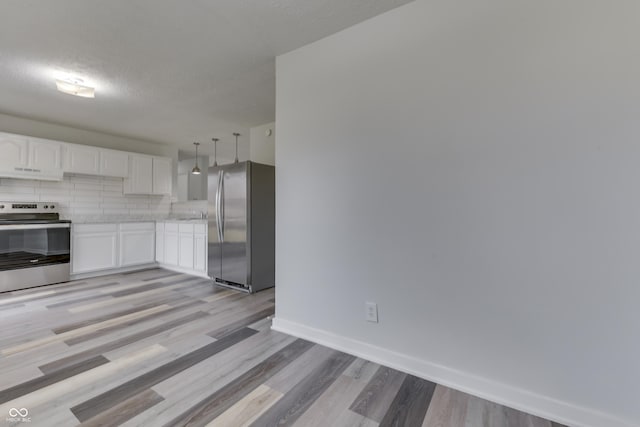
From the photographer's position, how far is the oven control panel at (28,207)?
12.3 ft

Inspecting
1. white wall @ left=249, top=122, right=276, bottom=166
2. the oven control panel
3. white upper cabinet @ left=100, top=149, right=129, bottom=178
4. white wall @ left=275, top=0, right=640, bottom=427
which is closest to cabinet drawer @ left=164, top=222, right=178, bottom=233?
white upper cabinet @ left=100, top=149, right=129, bottom=178

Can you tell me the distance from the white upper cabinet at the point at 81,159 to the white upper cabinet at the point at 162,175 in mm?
853

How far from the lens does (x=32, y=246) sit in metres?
3.71

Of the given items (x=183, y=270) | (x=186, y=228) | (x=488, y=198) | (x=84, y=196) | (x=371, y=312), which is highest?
(x=84, y=196)

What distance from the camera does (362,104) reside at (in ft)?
6.52

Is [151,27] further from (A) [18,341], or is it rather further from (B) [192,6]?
(A) [18,341]

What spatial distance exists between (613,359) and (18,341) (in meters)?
3.76

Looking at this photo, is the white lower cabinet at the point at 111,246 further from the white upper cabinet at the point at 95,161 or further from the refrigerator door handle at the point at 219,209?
the refrigerator door handle at the point at 219,209

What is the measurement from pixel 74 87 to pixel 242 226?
6.91ft

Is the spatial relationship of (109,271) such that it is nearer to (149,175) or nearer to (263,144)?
(149,175)

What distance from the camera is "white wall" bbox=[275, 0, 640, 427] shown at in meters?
1.30

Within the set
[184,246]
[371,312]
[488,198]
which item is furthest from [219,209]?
[488,198]

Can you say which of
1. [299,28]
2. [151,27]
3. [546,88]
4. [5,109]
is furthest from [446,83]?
[5,109]

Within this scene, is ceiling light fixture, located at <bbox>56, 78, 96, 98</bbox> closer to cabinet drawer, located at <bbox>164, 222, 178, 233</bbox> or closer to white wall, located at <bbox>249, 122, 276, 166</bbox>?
white wall, located at <bbox>249, 122, 276, 166</bbox>
